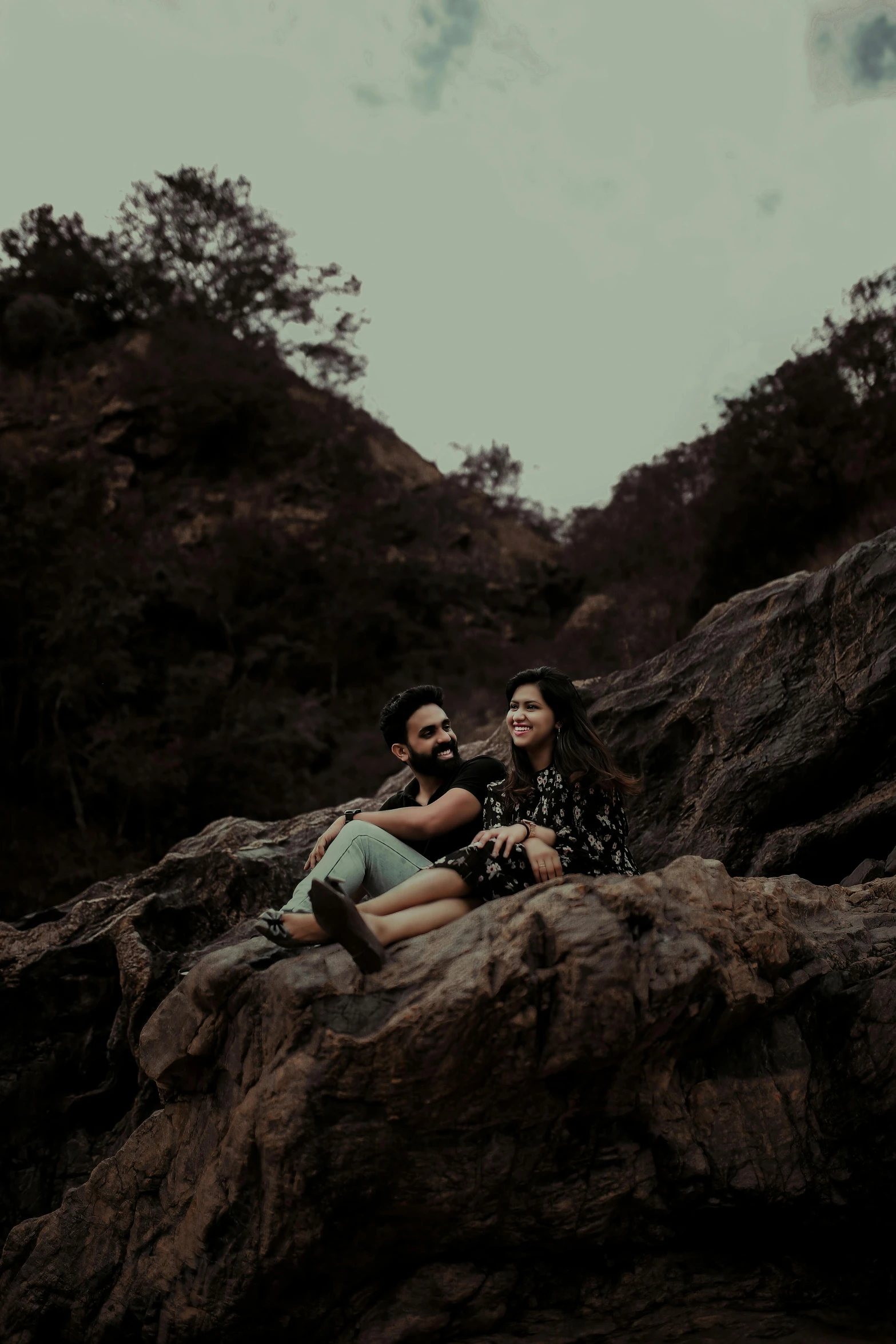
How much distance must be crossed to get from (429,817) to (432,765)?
Answer: 42 centimetres

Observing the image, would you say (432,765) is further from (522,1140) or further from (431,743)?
(522,1140)

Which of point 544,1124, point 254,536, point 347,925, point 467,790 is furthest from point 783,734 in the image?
point 254,536

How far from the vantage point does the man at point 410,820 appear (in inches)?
157

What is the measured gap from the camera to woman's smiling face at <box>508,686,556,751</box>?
418cm

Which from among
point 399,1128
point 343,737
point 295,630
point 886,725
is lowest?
point 399,1128

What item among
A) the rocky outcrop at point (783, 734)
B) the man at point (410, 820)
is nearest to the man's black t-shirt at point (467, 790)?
the man at point (410, 820)

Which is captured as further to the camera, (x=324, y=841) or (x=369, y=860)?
(x=324, y=841)

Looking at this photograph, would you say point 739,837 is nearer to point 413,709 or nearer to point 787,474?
point 413,709

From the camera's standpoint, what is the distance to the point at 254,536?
1825cm

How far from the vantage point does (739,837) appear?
5414 mm

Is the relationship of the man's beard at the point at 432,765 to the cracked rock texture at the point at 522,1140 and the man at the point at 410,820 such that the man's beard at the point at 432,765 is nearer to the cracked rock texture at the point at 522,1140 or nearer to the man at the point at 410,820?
the man at the point at 410,820

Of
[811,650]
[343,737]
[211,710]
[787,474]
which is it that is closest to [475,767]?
[811,650]

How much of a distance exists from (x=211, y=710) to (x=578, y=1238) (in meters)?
11.5

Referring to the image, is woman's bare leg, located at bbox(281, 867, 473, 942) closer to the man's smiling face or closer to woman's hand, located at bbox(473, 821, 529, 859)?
woman's hand, located at bbox(473, 821, 529, 859)
